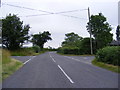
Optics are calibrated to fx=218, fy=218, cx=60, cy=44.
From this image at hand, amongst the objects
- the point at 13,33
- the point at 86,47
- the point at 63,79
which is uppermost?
the point at 13,33

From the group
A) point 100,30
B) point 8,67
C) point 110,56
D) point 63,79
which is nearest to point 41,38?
point 100,30

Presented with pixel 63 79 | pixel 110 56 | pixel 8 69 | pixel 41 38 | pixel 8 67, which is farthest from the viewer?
pixel 41 38

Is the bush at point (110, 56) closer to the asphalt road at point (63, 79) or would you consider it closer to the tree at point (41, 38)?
the asphalt road at point (63, 79)

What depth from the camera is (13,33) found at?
A: 54.5 m

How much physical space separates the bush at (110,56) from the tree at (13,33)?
34.8m

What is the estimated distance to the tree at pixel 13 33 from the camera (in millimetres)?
54559

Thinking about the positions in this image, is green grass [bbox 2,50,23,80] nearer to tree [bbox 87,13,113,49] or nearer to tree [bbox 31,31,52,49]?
tree [bbox 87,13,113,49]

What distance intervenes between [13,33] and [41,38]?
73.8 m

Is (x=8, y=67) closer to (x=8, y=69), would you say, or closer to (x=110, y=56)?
(x=8, y=69)

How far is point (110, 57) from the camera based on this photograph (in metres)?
19.7

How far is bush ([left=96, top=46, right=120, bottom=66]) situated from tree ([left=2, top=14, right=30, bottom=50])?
34802mm

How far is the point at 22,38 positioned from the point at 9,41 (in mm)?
3368

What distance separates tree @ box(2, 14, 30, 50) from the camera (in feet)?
179

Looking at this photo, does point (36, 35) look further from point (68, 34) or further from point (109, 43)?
point (109, 43)
